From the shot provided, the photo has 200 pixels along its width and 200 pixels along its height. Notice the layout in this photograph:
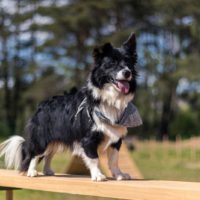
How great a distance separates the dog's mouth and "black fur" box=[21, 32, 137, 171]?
4 centimetres

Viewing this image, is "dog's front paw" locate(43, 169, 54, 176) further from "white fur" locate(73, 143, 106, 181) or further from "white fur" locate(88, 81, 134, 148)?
"white fur" locate(88, 81, 134, 148)

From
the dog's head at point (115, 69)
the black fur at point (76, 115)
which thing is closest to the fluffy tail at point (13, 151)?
the black fur at point (76, 115)

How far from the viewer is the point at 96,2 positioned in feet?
72.2

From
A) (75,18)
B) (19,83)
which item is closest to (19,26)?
(19,83)

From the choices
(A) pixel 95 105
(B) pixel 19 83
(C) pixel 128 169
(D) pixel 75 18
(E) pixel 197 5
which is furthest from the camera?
(B) pixel 19 83

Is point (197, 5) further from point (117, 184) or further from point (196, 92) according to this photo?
point (117, 184)

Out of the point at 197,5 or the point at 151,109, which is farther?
the point at 151,109

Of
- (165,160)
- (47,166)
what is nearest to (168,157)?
(165,160)

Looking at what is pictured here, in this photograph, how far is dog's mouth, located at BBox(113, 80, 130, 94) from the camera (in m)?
3.47

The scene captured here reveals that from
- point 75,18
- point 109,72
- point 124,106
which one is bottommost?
point 124,106

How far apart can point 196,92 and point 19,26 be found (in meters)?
9.91

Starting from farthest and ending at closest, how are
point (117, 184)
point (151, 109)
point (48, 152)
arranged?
1. point (151, 109)
2. point (48, 152)
3. point (117, 184)

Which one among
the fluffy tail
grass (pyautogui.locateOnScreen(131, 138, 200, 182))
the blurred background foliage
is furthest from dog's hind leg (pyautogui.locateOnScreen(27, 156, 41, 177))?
the blurred background foliage

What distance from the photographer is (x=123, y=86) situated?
3.48 metres
